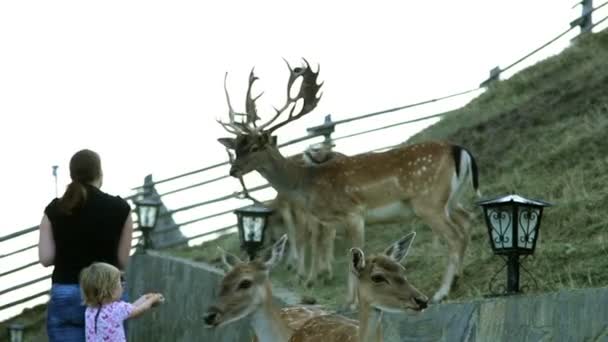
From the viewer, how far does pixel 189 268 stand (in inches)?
721

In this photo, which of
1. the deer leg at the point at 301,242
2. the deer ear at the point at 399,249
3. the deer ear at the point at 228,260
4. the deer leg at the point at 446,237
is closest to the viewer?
the deer ear at the point at 399,249

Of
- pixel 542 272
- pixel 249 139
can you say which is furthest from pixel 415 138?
pixel 542 272

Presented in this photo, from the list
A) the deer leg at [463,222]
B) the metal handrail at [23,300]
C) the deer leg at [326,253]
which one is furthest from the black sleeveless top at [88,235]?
the metal handrail at [23,300]

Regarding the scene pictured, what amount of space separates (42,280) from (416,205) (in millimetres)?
9084

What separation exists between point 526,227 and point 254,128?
5.38 m

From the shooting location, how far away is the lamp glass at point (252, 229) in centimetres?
1584

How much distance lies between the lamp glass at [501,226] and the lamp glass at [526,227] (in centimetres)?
6

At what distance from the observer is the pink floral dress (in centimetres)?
875

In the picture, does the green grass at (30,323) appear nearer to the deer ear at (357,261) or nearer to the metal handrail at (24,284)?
the metal handrail at (24,284)

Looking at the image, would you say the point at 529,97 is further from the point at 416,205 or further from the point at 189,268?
the point at 416,205

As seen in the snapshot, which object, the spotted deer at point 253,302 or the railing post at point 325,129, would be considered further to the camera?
the railing post at point 325,129

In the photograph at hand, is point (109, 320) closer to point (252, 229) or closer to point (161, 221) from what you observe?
point (252, 229)

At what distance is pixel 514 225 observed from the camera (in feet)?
37.0

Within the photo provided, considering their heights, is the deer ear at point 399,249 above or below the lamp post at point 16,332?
above
